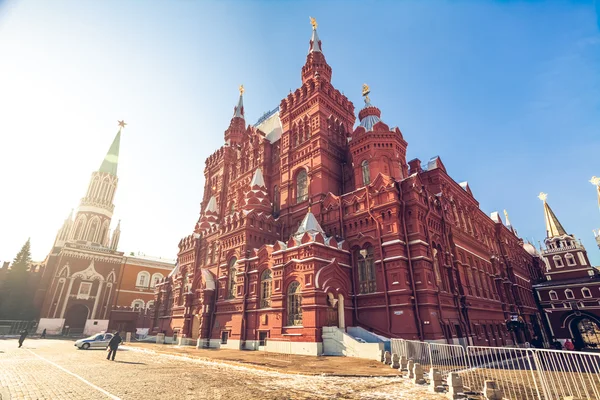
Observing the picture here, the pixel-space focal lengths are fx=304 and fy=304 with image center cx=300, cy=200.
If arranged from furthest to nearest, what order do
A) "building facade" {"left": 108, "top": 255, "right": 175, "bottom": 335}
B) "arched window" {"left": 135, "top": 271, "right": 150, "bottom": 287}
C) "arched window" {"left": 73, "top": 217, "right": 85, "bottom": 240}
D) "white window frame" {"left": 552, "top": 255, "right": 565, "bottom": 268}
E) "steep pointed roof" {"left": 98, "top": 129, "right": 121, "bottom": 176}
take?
"steep pointed roof" {"left": 98, "top": 129, "right": 121, "bottom": 176}
"arched window" {"left": 135, "top": 271, "right": 150, "bottom": 287}
"arched window" {"left": 73, "top": 217, "right": 85, "bottom": 240}
"building facade" {"left": 108, "top": 255, "right": 175, "bottom": 335}
"white window frame" {"left": 552, "top": 255, "right": 565, "bottom": 268}

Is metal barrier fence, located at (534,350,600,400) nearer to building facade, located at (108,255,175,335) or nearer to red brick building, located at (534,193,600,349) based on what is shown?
red brick building, located at (534,193,600,349)

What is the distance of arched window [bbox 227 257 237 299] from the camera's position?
2652 cm

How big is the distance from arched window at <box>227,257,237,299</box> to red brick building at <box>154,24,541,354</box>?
88 mm

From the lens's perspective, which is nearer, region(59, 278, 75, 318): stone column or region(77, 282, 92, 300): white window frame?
region(59, 278, 75, 318): stone column

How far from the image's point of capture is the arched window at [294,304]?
20264 millimetres

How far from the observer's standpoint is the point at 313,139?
28406mm

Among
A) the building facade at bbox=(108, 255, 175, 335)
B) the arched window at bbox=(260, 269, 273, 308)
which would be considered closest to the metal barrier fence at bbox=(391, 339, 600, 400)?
the arched window at bbox=(260, 269, 273, 308)

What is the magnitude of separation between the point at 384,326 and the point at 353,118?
21689 millimetres

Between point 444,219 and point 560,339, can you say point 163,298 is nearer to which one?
point 444,219

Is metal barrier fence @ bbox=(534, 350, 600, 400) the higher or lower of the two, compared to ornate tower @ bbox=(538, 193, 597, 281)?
lower

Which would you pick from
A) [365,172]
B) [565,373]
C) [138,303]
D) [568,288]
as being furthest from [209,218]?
[568,288]

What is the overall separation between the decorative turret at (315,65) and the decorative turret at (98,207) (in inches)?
1839

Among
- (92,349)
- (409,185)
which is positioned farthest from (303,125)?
(92,349)

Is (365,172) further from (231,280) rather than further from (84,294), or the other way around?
(84,294)
